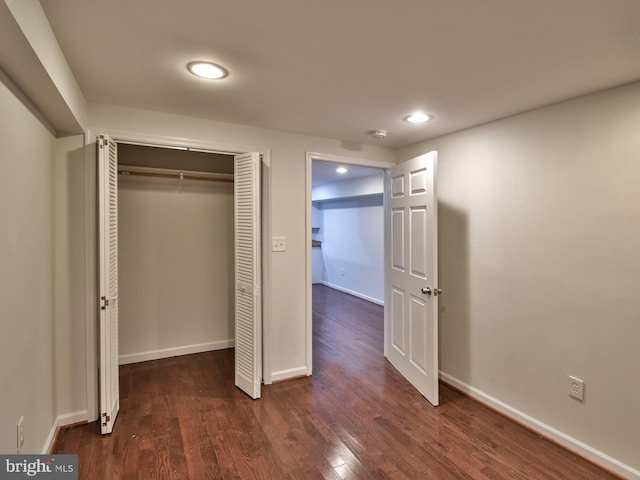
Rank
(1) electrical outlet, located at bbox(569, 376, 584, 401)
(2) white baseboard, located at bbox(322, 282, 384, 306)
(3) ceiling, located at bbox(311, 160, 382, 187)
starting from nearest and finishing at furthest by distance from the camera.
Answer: (1) electrical outlet, located at bbox(569, 376, 584, 401)
(3) ceiling, located at bbox(311, 160, 382, 187)
(2) white baseboard, located at bbox(322, 282, 384, 306)

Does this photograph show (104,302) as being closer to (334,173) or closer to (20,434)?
(20,434)

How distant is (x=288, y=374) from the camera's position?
3.09 m

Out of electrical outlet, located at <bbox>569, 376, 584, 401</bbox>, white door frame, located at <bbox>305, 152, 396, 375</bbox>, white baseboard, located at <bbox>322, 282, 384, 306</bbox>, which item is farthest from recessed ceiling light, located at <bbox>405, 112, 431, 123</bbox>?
white baseboard, located at <bbox>322, 282, 384, 306</bbox>

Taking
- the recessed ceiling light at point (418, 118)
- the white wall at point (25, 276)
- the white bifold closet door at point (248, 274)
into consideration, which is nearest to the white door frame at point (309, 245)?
the white bifold closet door at point (248, 274)

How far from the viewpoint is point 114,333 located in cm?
237

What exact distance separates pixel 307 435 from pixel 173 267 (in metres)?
2.23

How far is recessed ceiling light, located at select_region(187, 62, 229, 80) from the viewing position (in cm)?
179

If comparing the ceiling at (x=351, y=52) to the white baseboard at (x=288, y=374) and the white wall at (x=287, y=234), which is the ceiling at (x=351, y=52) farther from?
the white baseboard at (x=288, y=374)

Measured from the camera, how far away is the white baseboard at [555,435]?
193 centimetres

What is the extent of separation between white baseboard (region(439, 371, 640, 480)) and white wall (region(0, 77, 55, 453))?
2918mm

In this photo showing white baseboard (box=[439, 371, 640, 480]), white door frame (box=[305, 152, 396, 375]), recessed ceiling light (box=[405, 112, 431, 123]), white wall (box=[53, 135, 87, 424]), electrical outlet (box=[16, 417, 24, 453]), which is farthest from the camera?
white door frame (box=[305, 152, 396, 375])

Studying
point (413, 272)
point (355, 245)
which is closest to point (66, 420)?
point (413, 272)

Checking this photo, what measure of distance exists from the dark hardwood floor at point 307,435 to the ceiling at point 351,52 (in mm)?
2184

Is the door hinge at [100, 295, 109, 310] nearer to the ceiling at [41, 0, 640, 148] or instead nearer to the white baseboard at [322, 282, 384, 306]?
the ceiling at [41, 0, 640, 148]
